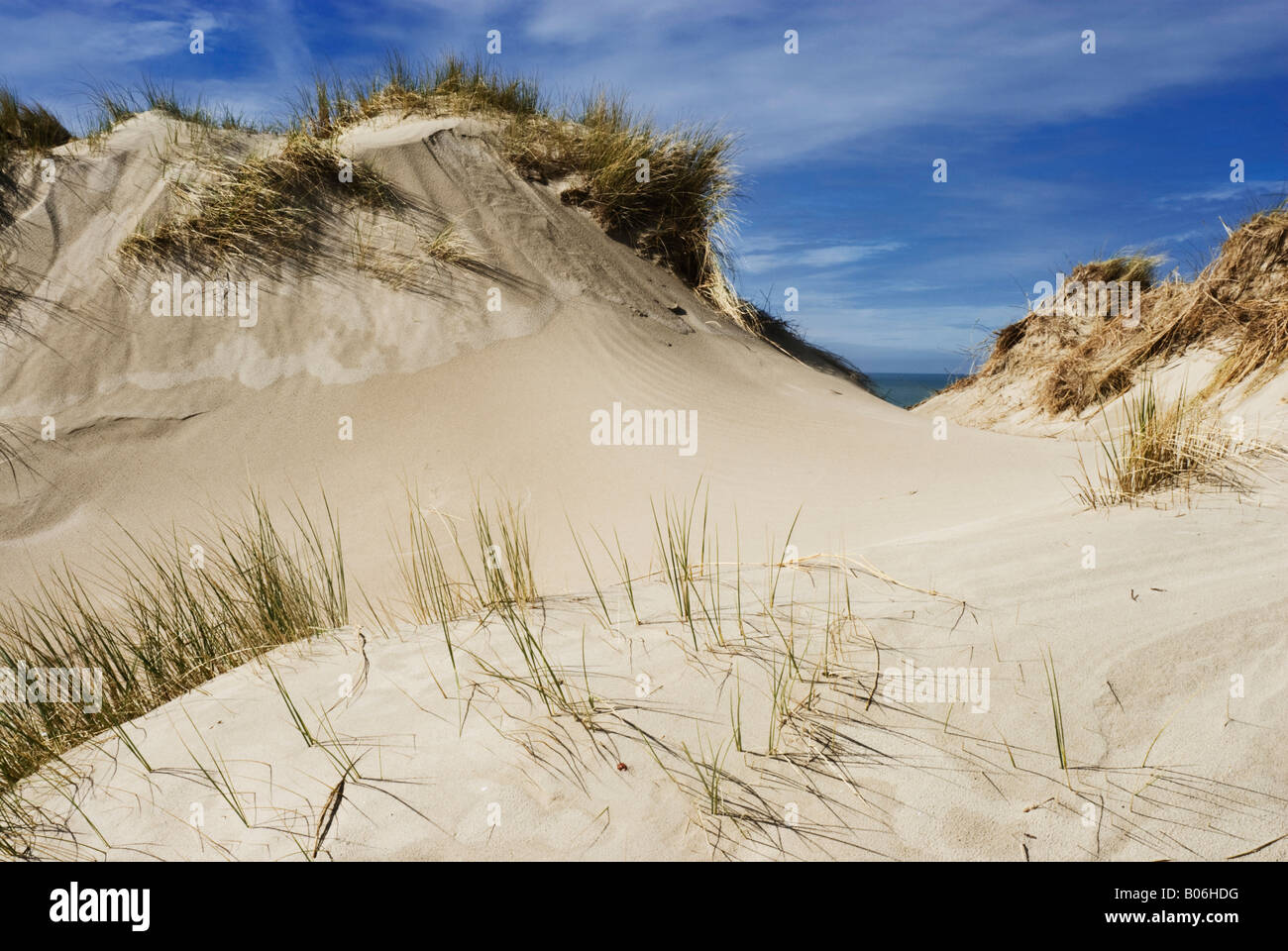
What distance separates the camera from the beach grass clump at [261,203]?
22.5 feet

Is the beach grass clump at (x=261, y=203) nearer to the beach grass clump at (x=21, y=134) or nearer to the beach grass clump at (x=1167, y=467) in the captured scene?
the beach grass clump at (x=21, y=134)

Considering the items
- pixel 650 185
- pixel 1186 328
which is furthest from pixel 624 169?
pixel 1186 328

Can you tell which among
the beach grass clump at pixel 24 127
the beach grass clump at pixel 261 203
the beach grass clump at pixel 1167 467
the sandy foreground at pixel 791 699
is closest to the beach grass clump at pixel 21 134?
the beach grass clump at pixel 24 127

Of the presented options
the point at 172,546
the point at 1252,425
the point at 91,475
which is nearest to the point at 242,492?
the point at 172,546

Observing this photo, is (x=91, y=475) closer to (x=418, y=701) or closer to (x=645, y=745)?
(x=418, y=701)

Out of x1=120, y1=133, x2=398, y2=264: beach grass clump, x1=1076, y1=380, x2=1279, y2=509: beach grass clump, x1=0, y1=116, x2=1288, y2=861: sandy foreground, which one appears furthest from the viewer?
x1=120, y1=133, x2=398, y2=264: beach grass clump

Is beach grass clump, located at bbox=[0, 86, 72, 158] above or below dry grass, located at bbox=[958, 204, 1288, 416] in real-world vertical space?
above

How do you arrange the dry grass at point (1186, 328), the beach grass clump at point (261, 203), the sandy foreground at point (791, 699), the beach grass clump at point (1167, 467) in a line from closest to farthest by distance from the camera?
the sandy foreground at point (791, 699)
the beach grass clump at point (1167, 467)
the dry grass at point (1186, 328)
the beach grass clump at point (261, 203)

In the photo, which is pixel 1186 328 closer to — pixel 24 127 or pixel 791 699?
pixel 791 699

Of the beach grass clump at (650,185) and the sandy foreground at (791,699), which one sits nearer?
A: the sandy foreground at (791,699)

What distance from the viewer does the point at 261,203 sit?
6969 mm

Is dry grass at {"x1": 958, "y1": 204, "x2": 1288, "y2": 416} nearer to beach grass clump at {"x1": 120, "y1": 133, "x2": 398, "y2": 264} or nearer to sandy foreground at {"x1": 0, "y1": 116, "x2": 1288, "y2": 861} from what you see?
sandy foreground at {"x1": 0, "y1": 116, "x2": 1288, "y2": 861}

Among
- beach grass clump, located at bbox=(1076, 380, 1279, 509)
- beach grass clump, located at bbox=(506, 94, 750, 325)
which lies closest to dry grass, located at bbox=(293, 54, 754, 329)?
beach grass clump, located at bbox=(506, 94, 750, 325)

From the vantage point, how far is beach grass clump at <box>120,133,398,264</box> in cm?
685
